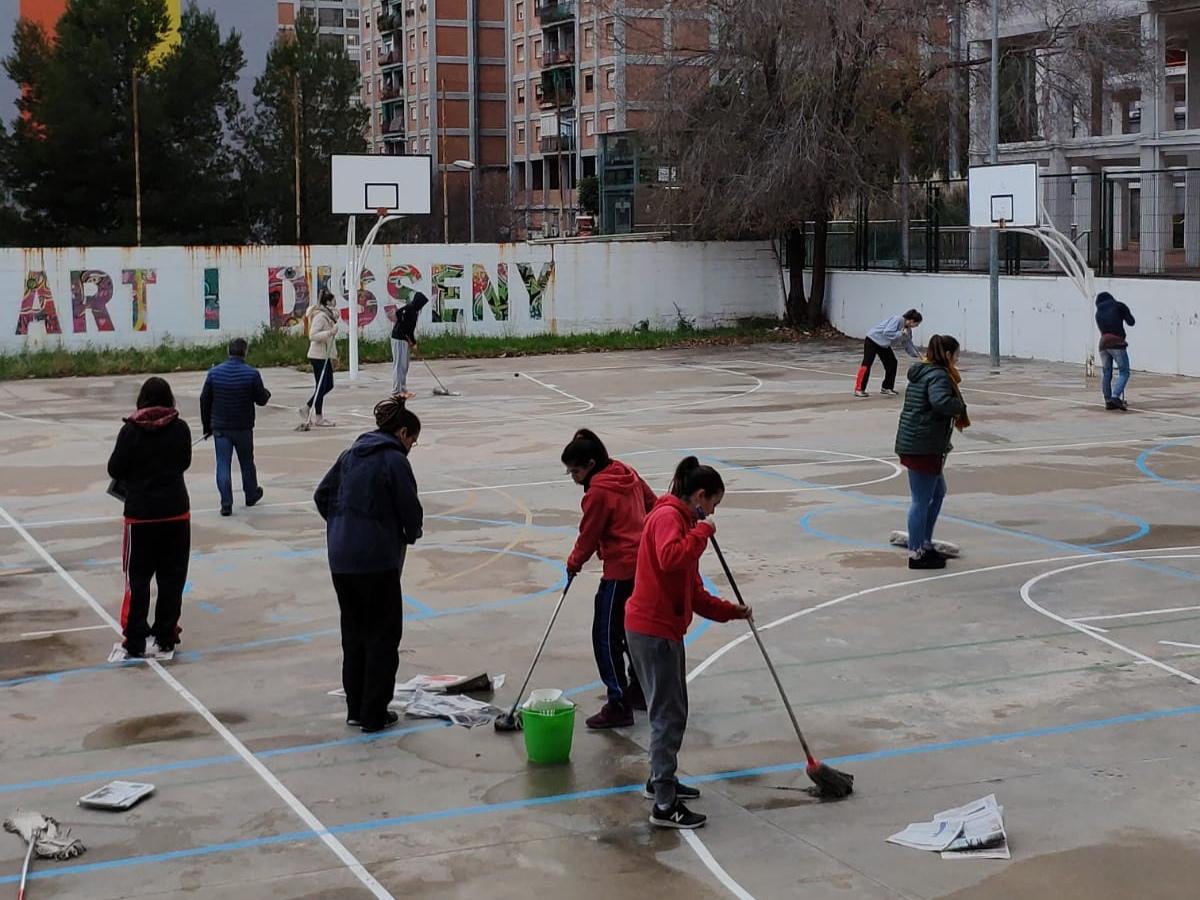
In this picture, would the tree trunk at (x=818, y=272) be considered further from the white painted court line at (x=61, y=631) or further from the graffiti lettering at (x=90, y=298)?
the white painted court line at (x=61, y=631)

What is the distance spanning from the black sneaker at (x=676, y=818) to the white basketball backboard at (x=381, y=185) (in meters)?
25.5

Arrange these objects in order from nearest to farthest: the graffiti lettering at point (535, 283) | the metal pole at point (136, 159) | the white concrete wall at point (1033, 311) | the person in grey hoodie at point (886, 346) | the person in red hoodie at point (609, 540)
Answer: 1. the person in red hoodie at point (609, 540)
2. the person in grey hoodie at point (886, 346)
3. the white concrete wall at point (1033, 311)
4. the graffiti lettering at point (535, 283)
5. the metal pole at point (136, 159)

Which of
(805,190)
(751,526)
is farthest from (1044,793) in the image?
(805,190)

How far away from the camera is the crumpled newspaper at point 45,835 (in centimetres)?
701

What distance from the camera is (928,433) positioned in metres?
12.7

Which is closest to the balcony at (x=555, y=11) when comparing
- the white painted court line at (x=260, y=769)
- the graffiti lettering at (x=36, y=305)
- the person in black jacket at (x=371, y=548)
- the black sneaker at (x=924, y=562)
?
the graffiti lettering at (x=36, y=305)

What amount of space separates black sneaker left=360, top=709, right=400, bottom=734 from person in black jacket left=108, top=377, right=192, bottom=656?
7.47 feet

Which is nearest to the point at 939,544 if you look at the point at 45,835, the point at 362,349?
the point at 45,835

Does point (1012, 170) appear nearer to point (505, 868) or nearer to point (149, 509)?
point (149, 509)

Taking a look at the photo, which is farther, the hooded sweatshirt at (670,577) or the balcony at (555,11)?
the balcony at (555,11)

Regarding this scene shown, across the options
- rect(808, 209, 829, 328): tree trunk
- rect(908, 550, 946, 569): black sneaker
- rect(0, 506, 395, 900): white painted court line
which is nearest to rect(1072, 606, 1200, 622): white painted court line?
rect(908, 550, 946, 569): black sneaker

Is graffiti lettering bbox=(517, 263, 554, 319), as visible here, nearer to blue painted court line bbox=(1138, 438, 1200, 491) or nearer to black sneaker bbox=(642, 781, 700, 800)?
blue painted court line bbox=(1138, 438, 1200, 491)

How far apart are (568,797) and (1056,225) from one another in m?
28.2

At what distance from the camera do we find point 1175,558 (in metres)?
13.1
